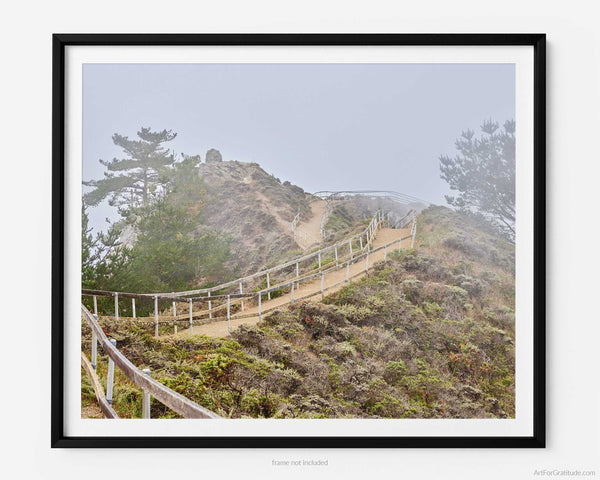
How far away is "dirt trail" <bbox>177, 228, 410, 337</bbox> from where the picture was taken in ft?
9.82

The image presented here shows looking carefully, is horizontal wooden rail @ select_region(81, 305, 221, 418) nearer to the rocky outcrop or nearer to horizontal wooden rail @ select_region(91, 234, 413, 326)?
horizontal wooden rail @ select_region(91, 234, 413, 326)

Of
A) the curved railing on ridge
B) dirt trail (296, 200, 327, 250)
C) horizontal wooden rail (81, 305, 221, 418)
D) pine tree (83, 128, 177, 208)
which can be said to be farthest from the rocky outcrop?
horizontal wooden rail (81, 305, 221, 418)

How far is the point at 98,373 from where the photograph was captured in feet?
9.72

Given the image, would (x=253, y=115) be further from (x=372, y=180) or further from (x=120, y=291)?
(x=120, y=291)

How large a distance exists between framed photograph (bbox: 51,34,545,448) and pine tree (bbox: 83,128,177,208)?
0.5 inches

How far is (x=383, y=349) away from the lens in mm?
2996

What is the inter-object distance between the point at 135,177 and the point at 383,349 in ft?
6.66

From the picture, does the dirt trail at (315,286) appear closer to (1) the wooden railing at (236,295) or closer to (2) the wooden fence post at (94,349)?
(1) the wooden railing at (236,295)

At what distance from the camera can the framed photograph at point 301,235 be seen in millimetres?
2957
